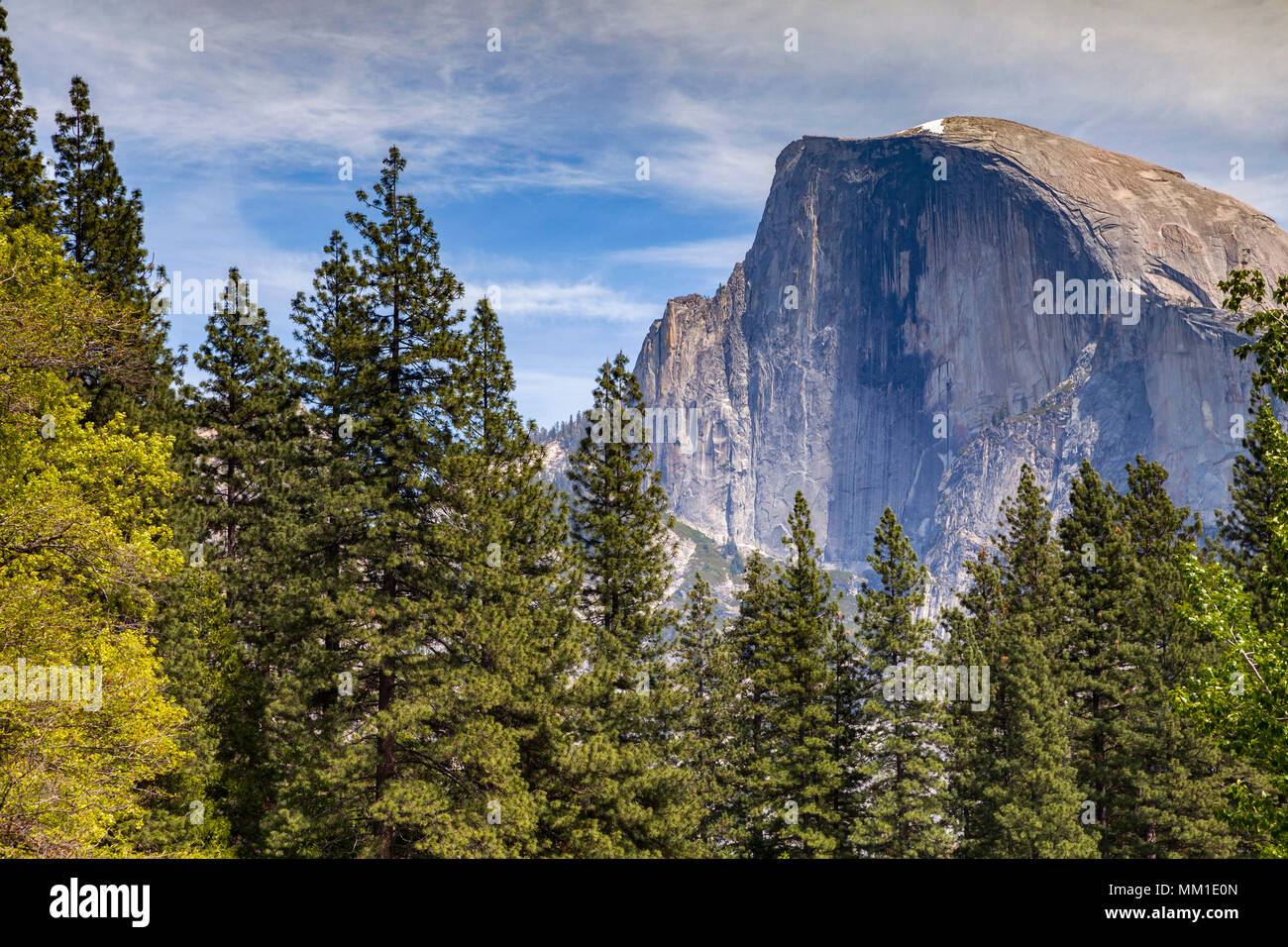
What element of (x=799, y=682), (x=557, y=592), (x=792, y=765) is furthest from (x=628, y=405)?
(x=792, y=765)

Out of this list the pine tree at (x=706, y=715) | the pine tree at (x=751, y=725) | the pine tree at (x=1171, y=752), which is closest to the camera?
the pine tree at (x=1171, y=752)

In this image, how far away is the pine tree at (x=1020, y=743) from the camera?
36.2m

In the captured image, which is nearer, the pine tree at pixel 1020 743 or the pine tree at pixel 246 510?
the pine tree at pixel 246 510

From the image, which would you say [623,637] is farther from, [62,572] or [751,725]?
[62,572]

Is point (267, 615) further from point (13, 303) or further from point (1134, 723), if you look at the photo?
point (1134, 723)

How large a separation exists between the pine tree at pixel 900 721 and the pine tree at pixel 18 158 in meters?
33.1

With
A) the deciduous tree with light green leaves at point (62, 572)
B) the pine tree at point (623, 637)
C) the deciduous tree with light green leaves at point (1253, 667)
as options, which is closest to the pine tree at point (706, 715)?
the pine tree at point (623, 637)

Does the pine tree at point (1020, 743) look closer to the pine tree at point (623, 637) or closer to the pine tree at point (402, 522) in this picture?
the pine tree at point (623, 637)

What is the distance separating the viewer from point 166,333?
36.0m

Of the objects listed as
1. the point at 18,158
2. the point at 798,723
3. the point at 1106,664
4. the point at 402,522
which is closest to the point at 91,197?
the point at 18,158

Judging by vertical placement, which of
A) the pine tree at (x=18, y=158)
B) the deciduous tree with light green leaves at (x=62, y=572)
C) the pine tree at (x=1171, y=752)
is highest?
the pine tree at (x=18, y=158)

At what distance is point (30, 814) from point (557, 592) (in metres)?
19.6
